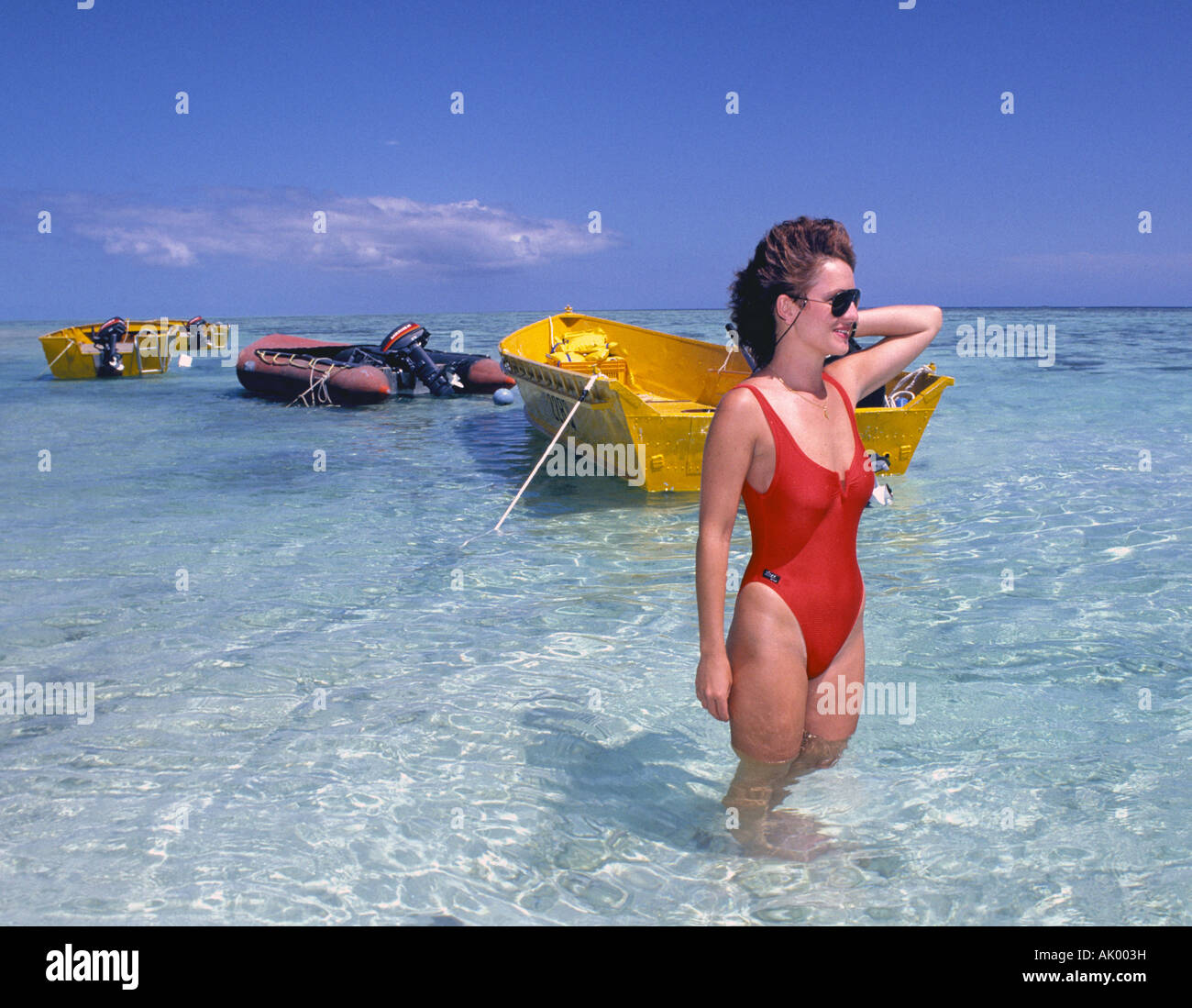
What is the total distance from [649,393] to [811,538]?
12.1 m

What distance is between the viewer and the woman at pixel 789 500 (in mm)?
2604

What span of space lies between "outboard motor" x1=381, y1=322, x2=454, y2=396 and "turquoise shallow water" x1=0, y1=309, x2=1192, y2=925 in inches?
452

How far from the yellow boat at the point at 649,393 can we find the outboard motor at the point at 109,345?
19075 millimetres

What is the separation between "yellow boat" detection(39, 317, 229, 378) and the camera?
28.8 m

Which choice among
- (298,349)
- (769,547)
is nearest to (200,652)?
(769,547)

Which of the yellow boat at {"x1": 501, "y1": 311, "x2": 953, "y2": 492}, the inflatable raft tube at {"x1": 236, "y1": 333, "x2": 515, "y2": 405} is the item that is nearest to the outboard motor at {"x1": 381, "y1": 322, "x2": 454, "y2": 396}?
the inflatable raft tube at {"x1": 236, "y1": 333, "x2": 515, "y2": 405}

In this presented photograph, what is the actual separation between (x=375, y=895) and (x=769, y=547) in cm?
202

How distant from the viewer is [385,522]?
9.80 meters

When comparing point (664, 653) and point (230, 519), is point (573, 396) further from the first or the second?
point (664, 653)

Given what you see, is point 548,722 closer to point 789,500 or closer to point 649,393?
point 789,500

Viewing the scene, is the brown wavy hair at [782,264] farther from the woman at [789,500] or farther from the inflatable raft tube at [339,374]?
the inflatable raft tube at [339,374]

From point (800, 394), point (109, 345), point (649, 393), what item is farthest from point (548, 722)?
point (109, 345)

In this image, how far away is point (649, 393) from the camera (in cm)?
1473

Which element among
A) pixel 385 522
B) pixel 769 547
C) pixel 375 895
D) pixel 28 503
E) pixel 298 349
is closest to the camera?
pixel 769 547
